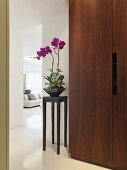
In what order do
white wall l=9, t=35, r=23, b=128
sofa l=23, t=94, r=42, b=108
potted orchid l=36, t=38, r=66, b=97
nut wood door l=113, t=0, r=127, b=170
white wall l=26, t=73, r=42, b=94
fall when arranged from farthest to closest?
white wall l=26, t=73, r=42, b=94 → sofa l=23, t=94, r=42, b=108 → white wall l=9, t=35, r=23, b=128 → potted orchid l=36, t=38, r=66, b=97 → nut wood door l=113, t=0, r=127, b=170

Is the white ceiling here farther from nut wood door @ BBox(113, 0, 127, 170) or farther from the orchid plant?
nut wood door @ BBox(113, 0, 127, 170)

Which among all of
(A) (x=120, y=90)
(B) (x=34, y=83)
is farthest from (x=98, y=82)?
(B) (x=34, y=83)

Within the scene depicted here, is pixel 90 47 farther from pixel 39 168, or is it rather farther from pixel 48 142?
pixel 48 142

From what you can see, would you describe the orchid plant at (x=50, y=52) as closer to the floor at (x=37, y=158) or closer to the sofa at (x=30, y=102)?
the floor at (x=37, y=158)

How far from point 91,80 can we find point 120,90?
0.38 m

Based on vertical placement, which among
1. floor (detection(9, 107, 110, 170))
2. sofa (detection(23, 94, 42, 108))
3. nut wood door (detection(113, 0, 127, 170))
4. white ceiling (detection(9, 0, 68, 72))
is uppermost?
white ceiling (detection(9, 0, 68, 72))

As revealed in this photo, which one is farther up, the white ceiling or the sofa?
the white ceiling

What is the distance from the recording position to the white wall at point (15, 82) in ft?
14.1

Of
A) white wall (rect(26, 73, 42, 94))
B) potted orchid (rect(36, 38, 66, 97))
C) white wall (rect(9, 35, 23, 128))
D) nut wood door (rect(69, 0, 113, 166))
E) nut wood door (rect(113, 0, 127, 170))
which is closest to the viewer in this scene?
nut wood door (rect(113, 0, 127, 170))

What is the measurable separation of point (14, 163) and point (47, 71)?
1625 millimetres

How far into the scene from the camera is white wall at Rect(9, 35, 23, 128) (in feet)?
14.1

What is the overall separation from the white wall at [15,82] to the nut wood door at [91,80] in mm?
2333

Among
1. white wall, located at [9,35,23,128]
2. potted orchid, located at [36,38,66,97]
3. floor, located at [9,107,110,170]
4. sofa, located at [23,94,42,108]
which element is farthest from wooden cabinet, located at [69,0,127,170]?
sofa, located at [23,94,42,108]

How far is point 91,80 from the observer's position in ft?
7.34
